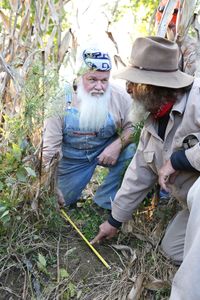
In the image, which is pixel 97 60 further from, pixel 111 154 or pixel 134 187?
pixel 134 187

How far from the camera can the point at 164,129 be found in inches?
92.1

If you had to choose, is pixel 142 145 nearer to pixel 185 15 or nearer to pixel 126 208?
pixel 126 208

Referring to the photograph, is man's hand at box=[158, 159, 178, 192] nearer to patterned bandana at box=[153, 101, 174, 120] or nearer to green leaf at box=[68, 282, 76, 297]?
patterned bandana at box=[153, 101, 174, 120]

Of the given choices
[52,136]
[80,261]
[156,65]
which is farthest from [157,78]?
[80,261]

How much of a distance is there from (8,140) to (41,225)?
44cm

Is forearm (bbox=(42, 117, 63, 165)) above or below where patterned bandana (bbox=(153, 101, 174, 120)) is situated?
below

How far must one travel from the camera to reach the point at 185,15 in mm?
2574

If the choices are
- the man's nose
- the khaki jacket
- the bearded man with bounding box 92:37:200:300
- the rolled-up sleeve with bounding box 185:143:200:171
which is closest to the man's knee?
the bearded man with bounding box 92:37:200:300

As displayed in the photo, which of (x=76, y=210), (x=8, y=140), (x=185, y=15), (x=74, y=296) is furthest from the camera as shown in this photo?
(x=76, y=210)

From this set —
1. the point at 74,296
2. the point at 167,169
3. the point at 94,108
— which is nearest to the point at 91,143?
the point at 94,108

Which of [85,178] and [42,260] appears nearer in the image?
[42,260]

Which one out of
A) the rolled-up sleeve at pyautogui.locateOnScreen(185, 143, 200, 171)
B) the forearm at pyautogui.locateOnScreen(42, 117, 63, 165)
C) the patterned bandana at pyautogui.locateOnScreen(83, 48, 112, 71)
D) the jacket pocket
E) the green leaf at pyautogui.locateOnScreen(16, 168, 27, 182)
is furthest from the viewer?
the patterned bandana at pyautogui.locateOnScreen(83, 48, 112, 71)

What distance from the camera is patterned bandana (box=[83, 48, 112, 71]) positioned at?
282 cm

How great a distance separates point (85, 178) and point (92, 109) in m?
0.49
